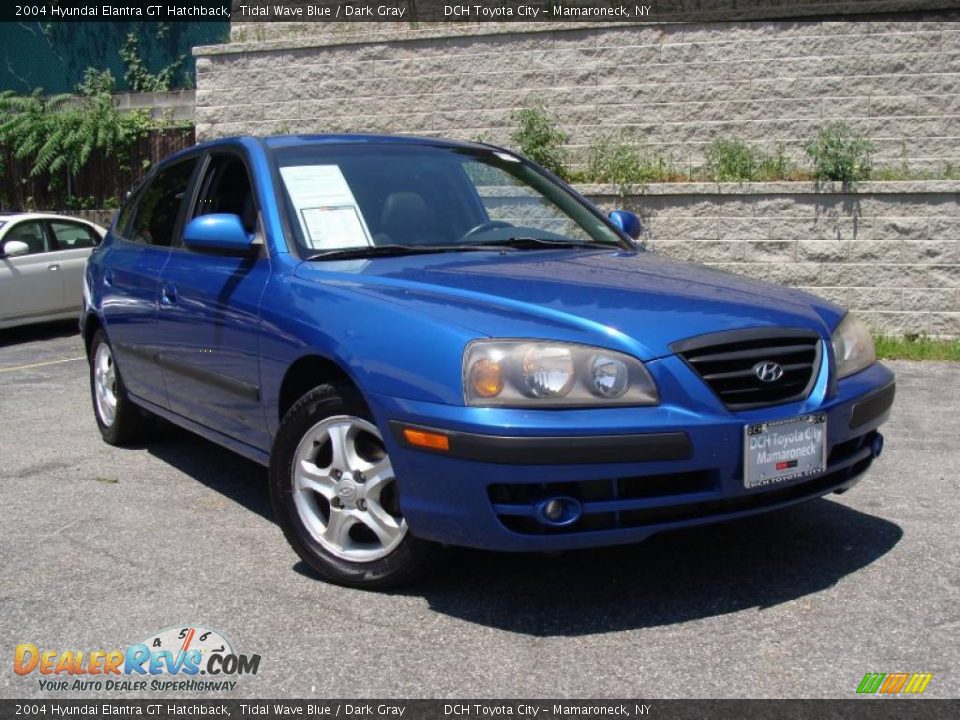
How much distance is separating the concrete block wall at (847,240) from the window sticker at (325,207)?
5590 millimetres

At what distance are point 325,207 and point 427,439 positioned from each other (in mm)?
1494

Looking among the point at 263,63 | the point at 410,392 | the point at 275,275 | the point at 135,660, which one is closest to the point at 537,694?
the point at 410,392

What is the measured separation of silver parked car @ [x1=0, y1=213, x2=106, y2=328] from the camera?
11.2 metres

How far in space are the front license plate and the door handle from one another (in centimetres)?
276

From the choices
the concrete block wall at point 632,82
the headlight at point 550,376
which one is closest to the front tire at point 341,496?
the headlight at point 550,376

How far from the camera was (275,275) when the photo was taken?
436cm

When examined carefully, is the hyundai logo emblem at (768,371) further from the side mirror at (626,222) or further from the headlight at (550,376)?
the side mirror at (626,222)

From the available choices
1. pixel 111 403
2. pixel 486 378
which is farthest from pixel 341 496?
pixel 111 403

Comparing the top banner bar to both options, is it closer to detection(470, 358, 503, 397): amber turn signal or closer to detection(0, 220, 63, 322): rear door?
detection(0, 220, 63, 322): rear door

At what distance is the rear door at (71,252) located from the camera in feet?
38.2

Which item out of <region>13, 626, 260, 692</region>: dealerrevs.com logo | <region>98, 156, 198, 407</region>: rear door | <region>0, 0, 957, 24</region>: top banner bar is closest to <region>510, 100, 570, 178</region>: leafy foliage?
<region>0, 0, 957, 24</region>: top banner bar

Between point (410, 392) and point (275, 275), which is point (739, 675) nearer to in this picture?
point (410, 392)

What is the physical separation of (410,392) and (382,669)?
2.80 ft

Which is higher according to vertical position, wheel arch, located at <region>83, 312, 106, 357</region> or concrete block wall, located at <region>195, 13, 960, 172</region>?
concrete block wall, located at <region>195, 13, 960, 172</region>
